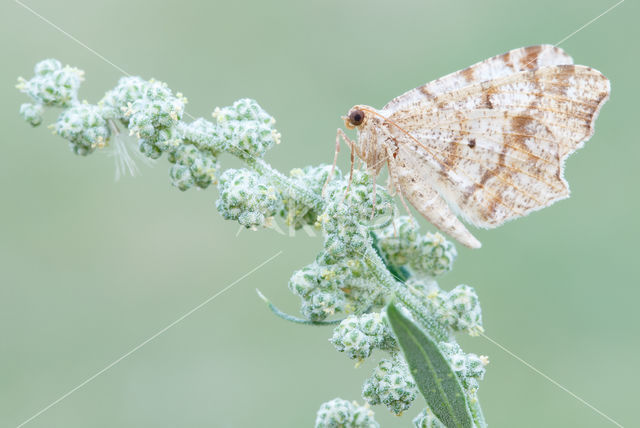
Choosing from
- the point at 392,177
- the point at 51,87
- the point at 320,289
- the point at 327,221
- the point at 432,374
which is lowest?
the point at 432,374

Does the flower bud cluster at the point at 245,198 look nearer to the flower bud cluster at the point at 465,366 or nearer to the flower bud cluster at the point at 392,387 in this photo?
→ the flower bud cluster at the point at 392,387

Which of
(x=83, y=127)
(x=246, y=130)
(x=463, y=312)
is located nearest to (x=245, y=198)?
(x=246, y=130)

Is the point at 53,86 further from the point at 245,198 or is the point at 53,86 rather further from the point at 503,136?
the point at 503,136

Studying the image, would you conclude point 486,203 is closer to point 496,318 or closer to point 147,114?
point 147,114

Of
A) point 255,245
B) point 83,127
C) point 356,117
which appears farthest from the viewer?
point 255,245

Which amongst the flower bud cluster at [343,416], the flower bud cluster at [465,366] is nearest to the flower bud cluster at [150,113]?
the flower bud cluster at [343,416]

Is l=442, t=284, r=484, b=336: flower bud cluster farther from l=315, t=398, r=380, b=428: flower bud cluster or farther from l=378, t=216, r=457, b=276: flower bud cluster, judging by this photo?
l=315, t=398, r=380, b=428: flower bud cluster
